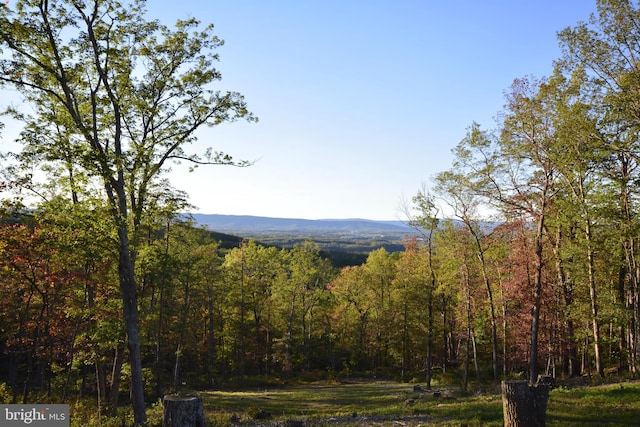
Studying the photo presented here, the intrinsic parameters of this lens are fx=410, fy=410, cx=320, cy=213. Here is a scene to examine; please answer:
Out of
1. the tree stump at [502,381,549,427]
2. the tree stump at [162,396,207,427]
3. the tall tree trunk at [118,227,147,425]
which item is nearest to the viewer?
the tree stump at [162,396,207,427]

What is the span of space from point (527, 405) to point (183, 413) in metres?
7.07

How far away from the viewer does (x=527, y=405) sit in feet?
29.0

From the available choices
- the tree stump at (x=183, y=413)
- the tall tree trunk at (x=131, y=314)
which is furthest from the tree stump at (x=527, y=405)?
the tall tree trunk at (x=131, y=314)

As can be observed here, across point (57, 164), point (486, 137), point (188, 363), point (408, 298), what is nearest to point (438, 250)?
point (408, 298)

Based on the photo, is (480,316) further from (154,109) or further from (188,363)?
(188,363)

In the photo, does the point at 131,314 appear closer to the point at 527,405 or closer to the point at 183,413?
the point at 183,413

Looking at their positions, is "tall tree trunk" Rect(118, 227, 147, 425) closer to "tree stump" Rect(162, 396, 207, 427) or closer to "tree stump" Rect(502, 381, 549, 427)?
"tree stump" Rect(162, 396, 207, 427)

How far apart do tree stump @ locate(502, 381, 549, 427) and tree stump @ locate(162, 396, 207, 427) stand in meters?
6.51

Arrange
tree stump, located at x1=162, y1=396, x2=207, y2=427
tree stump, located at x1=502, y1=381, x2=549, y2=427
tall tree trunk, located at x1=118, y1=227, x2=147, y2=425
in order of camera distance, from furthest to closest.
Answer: tall tree trunk, located at x1=118, y1=227, x2=147, y2=425
tree stump, located at x1=502, y1=381, x2=549, y2=427
tree stump, located at x1=162, y1=396, x2=207, y2=427

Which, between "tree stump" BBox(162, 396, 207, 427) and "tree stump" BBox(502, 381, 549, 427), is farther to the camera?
"tree stump" BBox(502, 381, 549, 427)

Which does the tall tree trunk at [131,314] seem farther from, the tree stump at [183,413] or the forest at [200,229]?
the tree stump at [183,413]

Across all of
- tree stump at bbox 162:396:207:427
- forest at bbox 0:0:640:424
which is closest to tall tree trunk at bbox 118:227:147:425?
forest at bbox 0:0:640:424

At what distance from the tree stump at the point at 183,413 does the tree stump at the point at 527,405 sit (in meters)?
6.51

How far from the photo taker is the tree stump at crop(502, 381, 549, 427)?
8797mm
